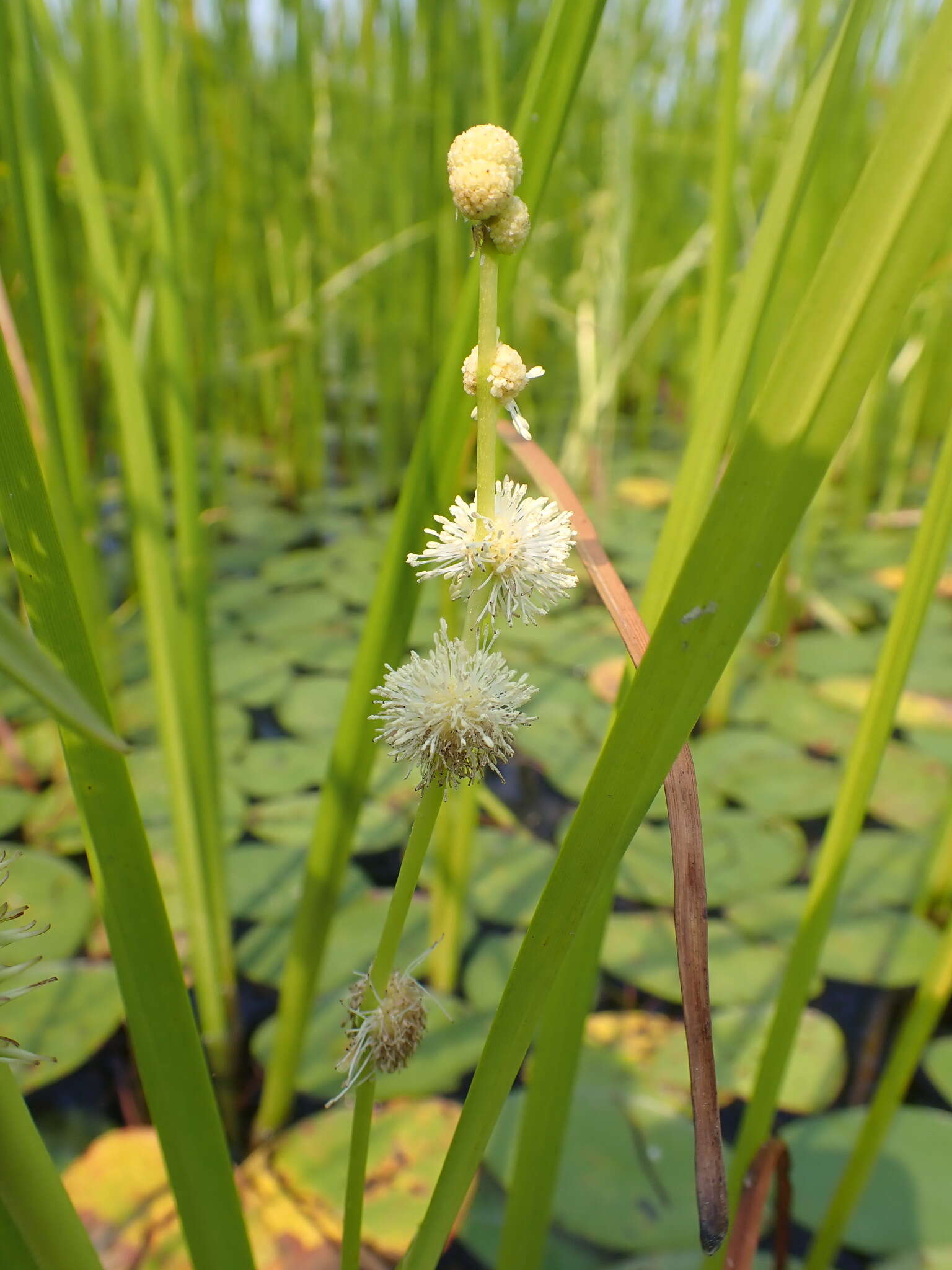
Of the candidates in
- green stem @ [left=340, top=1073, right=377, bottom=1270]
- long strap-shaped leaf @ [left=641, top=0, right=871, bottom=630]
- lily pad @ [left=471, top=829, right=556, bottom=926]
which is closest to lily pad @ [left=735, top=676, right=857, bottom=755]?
lily pad @ [left=471, top=829, right=556, bottom=926]

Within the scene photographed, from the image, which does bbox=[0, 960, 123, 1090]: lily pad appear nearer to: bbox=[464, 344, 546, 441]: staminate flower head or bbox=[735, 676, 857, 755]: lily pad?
bbox=[464, 344, 546, 441]: staminate flower head

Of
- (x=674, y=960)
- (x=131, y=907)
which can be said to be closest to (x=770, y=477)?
(x=131, y=907)

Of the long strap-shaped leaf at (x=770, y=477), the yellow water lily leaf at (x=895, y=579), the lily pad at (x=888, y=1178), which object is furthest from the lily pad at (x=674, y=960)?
the yellow water lily leaf at (x=895, y=579)

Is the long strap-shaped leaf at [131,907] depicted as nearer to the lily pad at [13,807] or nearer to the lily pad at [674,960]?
the lily pad at [674,960]

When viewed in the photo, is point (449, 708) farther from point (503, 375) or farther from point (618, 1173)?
point (618, 1173)

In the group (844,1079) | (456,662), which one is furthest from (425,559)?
(844,1079)
